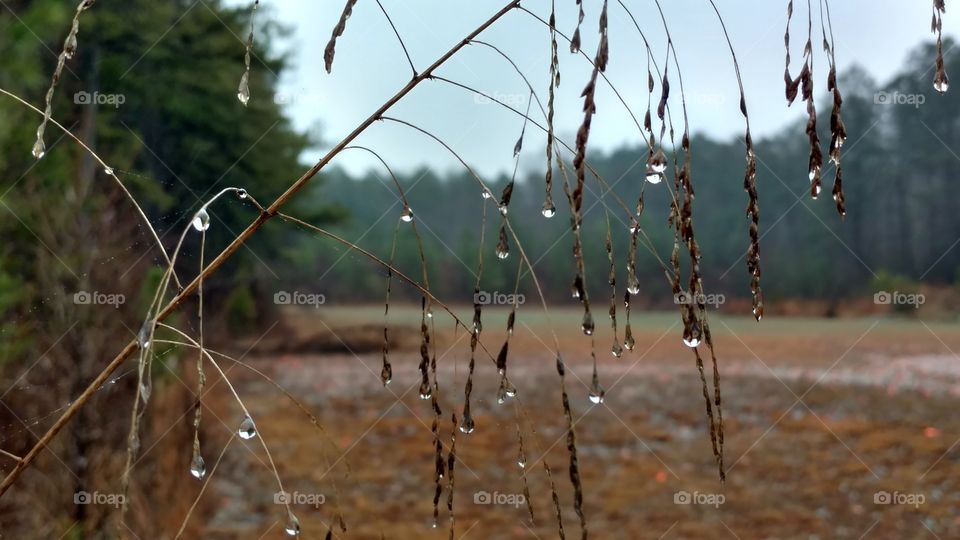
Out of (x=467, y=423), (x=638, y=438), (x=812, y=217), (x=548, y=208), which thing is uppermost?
(x=812, y=217)

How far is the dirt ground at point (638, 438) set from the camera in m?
2.87

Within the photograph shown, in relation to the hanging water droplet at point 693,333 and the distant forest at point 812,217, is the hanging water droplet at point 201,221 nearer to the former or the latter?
the hanging water droplet at point 693,333

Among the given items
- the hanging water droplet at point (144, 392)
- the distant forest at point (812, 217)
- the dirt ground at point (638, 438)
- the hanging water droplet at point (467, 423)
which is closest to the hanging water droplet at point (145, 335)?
the hanging water droplet at point (144, 392)

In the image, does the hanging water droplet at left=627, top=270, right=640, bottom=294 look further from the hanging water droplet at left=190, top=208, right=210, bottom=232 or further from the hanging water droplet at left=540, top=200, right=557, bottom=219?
the hanging water droplet at left=190, top=208, right=210, bottom=232

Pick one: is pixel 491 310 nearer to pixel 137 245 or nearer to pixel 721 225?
pixel 721 225

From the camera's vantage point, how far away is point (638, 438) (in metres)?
3.89

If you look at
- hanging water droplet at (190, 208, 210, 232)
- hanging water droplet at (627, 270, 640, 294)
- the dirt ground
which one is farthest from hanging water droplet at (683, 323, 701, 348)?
the dirt ground

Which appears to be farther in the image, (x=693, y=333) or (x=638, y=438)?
(x=638, y=438)

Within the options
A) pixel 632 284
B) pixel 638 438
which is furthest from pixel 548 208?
pixel 638 438

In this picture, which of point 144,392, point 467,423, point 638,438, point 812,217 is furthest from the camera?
point 812,217

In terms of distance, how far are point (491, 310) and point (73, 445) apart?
95.9 inches

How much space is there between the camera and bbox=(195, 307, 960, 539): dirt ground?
2.87m

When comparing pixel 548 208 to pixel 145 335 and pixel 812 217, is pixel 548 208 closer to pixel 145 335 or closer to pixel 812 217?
pixel 145 335

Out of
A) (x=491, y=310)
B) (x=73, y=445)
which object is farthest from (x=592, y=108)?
(x=491, y=310)
